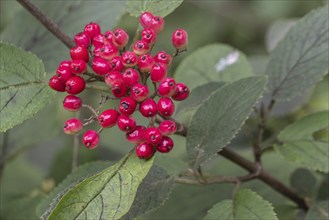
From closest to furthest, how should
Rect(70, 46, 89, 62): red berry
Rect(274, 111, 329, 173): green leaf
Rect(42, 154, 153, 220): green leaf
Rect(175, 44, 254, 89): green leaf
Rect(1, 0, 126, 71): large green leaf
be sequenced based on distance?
1. Rect(42, 154, 153, 220): green leaf
2. Rect(70, 46, 89, 62): red berry
3. Rect(274, 111, 329, 173): green leaf
4. Rect(1, 0, 126, 71): large green leaf
5. Rect(175, 44, 254, 89): green leaf

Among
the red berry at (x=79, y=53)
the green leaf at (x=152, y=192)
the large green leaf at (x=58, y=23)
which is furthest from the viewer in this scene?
the large green leaf at (x=58, y=23)

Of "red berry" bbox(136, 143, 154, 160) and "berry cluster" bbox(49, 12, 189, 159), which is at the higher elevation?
"berry cluster" bbox(49, 12, 189, 159)

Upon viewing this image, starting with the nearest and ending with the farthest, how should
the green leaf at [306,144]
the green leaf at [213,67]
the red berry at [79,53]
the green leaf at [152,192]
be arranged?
the red berry at [79,53]
the green leaf at [152,192]
the green leaf at [306,144]
the green leaf at [213,67]

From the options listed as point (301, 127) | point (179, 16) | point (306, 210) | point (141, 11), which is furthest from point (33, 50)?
point (179, 16)

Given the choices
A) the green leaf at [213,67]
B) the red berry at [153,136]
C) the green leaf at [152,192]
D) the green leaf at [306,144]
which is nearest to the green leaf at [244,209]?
the green leaf at [152,192]

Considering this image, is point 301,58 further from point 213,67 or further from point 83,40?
point 83,40

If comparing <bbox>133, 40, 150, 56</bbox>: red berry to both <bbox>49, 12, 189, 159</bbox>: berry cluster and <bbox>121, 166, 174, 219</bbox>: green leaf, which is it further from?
<bbox>121, 166, 174, 219</bbox>: green leaf

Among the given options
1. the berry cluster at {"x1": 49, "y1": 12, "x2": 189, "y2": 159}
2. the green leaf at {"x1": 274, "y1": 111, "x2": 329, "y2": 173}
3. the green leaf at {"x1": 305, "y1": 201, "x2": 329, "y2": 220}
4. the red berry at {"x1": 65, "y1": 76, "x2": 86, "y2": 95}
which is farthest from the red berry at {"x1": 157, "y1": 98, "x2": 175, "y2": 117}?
the green leaf at {"x1": 305, "y1": 201, "x2": 329, "y2": 220}

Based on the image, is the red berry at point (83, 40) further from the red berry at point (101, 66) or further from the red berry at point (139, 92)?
the red berry at point (139, 92)
